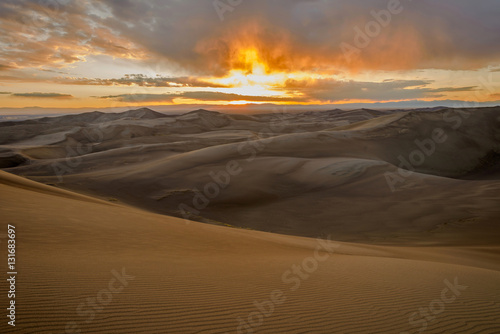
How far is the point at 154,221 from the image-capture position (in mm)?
9281

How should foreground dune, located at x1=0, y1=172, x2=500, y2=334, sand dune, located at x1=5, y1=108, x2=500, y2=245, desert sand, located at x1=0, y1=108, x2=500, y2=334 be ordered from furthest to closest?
sand dune, located at x1=5, y1=108, x2=500, y2=245 < desert sand, located at x1=0, y1=108, x2=500, y2=334 < foreground dune, located at x1=0, y1=172, x2=500, y2=334

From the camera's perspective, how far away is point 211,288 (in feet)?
13.0

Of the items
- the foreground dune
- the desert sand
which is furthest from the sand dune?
the foreground dune

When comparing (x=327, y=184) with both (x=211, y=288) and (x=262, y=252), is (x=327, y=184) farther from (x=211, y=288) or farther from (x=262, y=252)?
(x=211, y=288)

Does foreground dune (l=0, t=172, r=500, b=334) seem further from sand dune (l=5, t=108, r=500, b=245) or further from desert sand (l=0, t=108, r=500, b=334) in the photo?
sand dune (l=5, t=108, r=500, b=245)

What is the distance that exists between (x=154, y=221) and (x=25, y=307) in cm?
663

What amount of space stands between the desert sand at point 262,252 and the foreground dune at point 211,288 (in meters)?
0.02

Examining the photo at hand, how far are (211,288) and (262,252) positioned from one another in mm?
3490

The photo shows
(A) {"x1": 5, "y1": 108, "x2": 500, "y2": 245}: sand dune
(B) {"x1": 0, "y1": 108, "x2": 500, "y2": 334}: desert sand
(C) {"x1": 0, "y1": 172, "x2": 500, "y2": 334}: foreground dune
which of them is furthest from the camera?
(A) {"x1": 5, "y1": 108, "x2": 500, "y2": 245}: sand dune

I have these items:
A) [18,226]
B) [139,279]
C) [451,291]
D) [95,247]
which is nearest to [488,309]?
[451,291]

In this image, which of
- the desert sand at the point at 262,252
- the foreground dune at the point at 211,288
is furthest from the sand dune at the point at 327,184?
the foreground dune at the point at 211,288

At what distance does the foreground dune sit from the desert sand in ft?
0.07

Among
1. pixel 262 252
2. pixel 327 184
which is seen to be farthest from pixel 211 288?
pixel 327 184

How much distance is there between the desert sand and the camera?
319 cm
